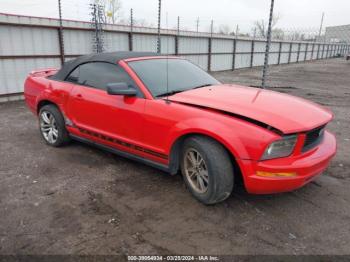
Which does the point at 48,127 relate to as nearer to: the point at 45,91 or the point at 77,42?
the point at 45,91

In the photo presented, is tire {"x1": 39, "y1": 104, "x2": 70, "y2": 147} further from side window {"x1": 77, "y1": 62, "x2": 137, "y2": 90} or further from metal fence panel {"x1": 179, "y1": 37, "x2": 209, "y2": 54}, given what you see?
metal fence panel {"x1": 179, "y1": 37, "x2": 209, "y2": 54}

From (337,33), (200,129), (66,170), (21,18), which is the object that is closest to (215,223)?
(200,129)

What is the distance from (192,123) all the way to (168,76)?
109cm

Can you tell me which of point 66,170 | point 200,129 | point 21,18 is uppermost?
point 21,18

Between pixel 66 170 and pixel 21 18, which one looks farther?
pixel 21 18

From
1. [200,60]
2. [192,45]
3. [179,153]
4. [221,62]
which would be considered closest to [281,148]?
[179,153]

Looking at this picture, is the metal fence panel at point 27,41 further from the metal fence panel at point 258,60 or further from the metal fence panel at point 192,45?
the metal fence panel at point 258,60

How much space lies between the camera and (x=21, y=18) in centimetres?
898

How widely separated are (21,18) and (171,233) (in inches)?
345

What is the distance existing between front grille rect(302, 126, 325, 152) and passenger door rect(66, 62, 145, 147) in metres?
1.84

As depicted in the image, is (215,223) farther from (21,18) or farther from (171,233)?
(21,18)

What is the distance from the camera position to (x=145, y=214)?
10.3 ft

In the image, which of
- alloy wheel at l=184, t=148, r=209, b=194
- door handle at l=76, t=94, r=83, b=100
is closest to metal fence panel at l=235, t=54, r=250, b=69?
door handle at l=76, t=94, r=83, b=100

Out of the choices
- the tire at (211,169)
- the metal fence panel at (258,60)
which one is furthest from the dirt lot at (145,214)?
the metal fence panel at (258,60)
